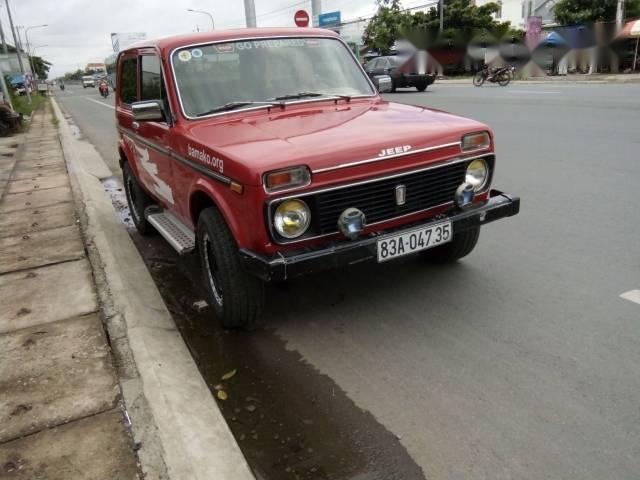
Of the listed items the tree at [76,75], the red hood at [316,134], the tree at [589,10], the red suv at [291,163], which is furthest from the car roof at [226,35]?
the tree at [76,75]

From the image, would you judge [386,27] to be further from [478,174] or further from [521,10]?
[478,174]

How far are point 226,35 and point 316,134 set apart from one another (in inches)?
57.0

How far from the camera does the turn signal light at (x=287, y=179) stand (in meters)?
2.98

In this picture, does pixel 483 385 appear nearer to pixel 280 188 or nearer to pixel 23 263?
pixel 280 188

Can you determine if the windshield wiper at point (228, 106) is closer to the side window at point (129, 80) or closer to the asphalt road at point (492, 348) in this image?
the asphalt road at point (492, 348)

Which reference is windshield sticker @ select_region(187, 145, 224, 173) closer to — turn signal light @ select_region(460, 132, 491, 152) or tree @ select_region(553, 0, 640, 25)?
turn signal light @ select_region(460, 132, 491, 152)

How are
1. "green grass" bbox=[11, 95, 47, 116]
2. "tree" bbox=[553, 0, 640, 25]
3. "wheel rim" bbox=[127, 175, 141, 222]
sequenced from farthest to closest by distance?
1. "tree" bbox=[553, 0, 640, 25]
2. "green grass" bbox=[11, 95, 47, 116]
3. "wheel rim" bbox=[127, 175, 141, 222]

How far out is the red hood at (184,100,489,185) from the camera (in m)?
3.07

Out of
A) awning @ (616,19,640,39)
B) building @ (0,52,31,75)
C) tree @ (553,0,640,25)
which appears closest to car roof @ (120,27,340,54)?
building @ (0,52,31,75)

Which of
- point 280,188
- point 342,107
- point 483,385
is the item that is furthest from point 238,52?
point 483,385

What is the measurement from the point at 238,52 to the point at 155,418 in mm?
2698

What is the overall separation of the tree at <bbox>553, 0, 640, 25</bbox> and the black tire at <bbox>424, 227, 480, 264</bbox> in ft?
101

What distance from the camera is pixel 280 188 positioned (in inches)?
118

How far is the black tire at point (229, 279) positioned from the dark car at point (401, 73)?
784 inches
